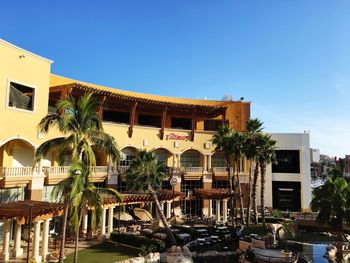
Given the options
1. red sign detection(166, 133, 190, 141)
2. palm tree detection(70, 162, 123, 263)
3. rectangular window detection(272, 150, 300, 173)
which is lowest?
palm tree detection(70, 162, 123, 263)

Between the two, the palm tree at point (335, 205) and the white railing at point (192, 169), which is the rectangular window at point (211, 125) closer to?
the white railing at point (192, 169)

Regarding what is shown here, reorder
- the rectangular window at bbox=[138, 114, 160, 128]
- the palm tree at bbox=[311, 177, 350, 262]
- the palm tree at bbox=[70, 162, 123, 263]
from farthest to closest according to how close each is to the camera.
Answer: the rectangular window at bbox=[138, 114, 160, 128] → the palm tree at bbox=[311, 177, 350, 262] → the palm tree at bbox=[70, 162, 123, 263]

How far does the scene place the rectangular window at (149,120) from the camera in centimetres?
4938

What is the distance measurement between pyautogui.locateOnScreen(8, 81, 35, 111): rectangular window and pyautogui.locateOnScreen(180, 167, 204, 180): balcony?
79.3 ft

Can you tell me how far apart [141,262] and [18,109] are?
16.9 m

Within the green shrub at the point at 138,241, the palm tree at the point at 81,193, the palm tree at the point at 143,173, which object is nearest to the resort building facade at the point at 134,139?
the palm tree at the point at 143,173

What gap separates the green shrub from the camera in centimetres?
2798

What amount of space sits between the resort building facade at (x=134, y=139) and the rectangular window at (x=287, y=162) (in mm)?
157

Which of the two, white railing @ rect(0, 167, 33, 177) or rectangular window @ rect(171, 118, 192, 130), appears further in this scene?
rectangular window @ rect(171, 118, 192, 130)

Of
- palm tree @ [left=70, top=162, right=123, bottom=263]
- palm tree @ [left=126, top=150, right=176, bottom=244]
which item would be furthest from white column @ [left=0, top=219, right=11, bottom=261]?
palm tree @ [left=126, top=150, right=176, bottom=244]

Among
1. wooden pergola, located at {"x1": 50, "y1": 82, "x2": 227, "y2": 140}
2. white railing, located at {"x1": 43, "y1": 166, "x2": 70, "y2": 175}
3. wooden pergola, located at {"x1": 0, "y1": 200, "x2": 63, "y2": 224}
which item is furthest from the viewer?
wooden pergola, located at {"x1": 50, "y1": 82, "x2": 227, "y2": 140}

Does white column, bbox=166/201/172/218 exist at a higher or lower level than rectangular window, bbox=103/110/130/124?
lower

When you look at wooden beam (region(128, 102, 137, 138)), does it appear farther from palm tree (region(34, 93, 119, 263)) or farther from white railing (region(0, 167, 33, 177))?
palm tree (region(34, 93, 119, 263))

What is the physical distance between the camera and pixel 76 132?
803 inches
